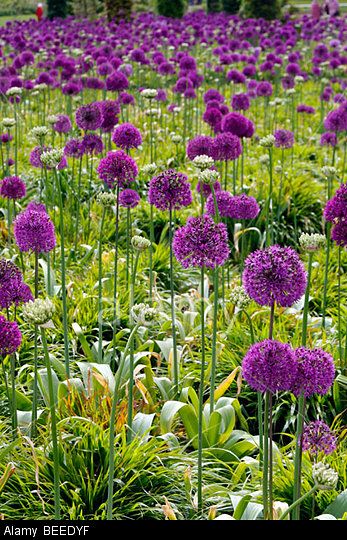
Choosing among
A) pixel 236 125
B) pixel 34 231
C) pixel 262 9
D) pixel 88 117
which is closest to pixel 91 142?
pixel 88 117

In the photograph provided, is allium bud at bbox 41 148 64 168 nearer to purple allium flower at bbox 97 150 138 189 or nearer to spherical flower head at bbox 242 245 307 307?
purple allium flower at bbox 97 150 138 189

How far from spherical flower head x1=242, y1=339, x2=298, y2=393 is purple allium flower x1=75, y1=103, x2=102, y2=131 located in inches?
130

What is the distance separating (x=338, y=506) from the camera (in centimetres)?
267

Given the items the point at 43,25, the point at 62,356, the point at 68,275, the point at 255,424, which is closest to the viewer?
the point at 255,424

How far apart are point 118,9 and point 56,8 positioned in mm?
6614

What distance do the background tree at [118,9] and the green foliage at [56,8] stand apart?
19.9 ft

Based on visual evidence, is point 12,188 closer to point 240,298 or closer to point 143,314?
point 240,298

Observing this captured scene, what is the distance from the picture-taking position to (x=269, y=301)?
235 centimetres

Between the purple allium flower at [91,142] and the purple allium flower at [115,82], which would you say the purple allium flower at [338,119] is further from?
the purple allium flower at [115,82]

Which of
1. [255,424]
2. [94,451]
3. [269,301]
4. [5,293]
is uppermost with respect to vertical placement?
[269,301]

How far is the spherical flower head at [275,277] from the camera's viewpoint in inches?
90.5
